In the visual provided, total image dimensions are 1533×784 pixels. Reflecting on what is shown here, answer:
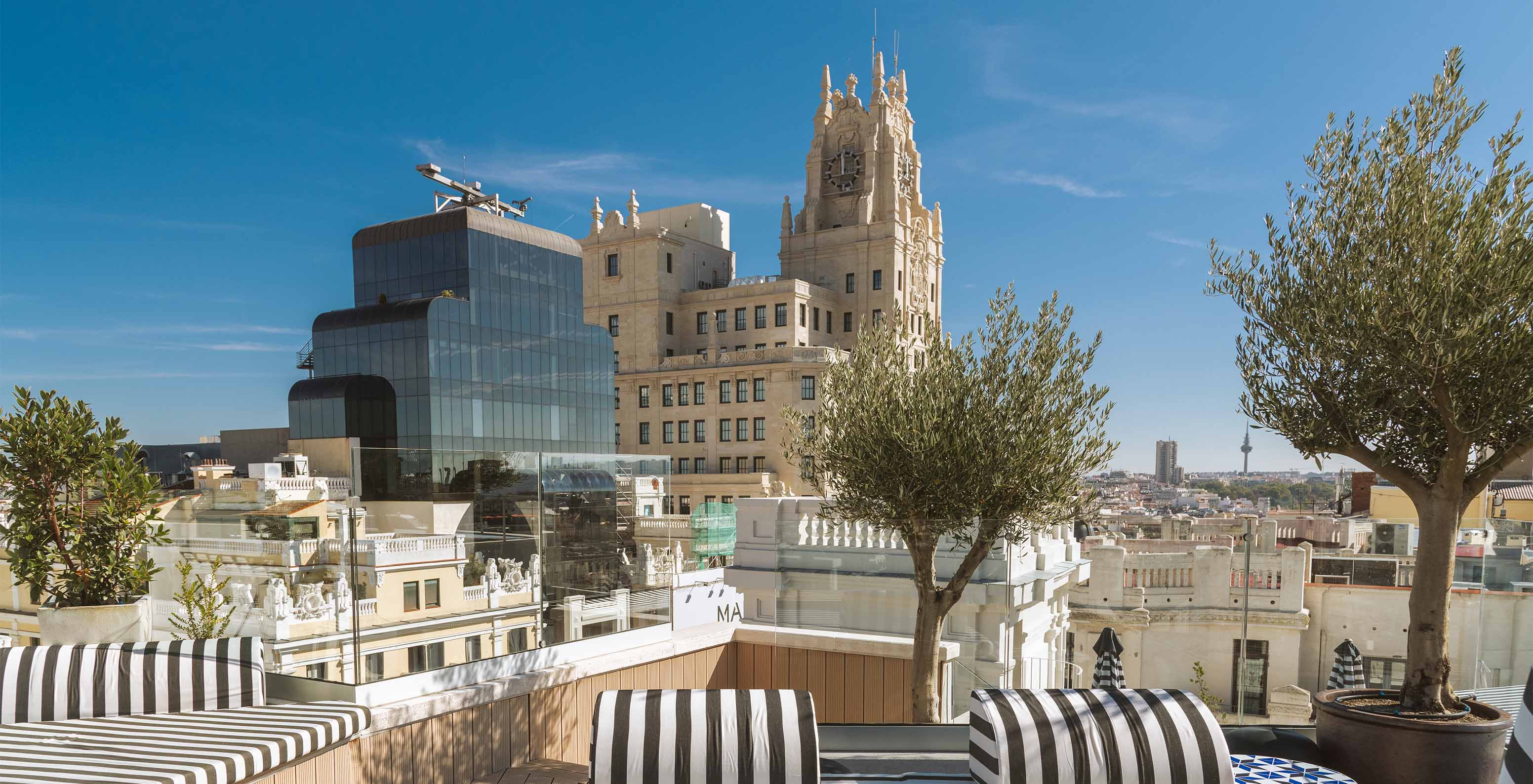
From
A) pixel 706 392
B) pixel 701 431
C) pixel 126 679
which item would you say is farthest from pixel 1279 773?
pixel 701 431

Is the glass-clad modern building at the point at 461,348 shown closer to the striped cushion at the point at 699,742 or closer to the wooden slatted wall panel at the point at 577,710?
the wooden slatted wall panel at the point at 577,710

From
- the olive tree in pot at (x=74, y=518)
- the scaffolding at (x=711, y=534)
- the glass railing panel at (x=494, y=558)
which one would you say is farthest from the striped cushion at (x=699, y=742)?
the scaffolding at (x=711, y=534)

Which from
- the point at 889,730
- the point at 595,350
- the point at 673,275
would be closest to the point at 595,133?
the point at 673,275

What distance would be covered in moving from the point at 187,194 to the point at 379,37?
29.2 m

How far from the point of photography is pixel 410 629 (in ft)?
17.2

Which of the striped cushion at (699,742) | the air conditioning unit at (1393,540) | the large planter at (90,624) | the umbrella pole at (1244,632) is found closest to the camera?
the striped cushion at (699,742)

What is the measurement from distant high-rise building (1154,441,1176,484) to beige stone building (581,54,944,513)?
40726 millimetres

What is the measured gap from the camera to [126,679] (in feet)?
14.6

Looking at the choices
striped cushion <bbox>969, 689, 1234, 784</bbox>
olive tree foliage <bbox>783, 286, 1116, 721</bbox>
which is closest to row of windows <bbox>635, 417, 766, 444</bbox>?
olive tree foliage <bbox>783, 286, 1116, 721</bbox>

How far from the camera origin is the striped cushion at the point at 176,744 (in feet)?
11.5

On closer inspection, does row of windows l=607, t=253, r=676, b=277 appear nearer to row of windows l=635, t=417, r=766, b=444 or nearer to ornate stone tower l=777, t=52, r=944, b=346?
ornate stone tower l=777, t=52, r=944, b=346

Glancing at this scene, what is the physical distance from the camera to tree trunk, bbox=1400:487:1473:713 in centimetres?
436

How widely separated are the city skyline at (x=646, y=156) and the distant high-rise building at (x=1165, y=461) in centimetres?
3786

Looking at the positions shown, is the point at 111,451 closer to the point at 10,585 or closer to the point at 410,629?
the point at 10,585
